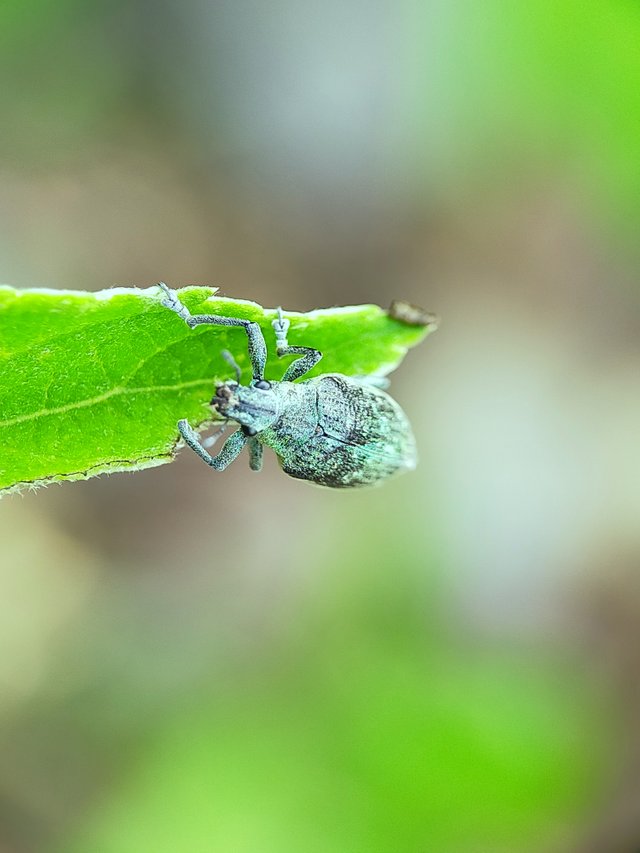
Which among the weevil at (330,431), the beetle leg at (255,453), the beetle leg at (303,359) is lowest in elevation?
the beetle leg at (255,453)

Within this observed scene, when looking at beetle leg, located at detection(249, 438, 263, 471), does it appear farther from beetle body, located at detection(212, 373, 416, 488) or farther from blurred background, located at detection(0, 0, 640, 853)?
blurred background, located at detection(0, 0, 640, 853)

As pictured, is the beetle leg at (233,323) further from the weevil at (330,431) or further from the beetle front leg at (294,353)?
the weevil at (330,431)

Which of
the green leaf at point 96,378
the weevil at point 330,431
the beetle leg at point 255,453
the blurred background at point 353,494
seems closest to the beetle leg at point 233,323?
the green leaf at point 96,378

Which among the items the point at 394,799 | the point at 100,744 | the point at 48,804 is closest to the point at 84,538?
the point at 100,744

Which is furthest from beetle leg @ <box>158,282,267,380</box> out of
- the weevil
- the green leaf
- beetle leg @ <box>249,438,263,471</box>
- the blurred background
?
the blurred background

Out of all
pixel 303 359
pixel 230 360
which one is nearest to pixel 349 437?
pixel 303 359
